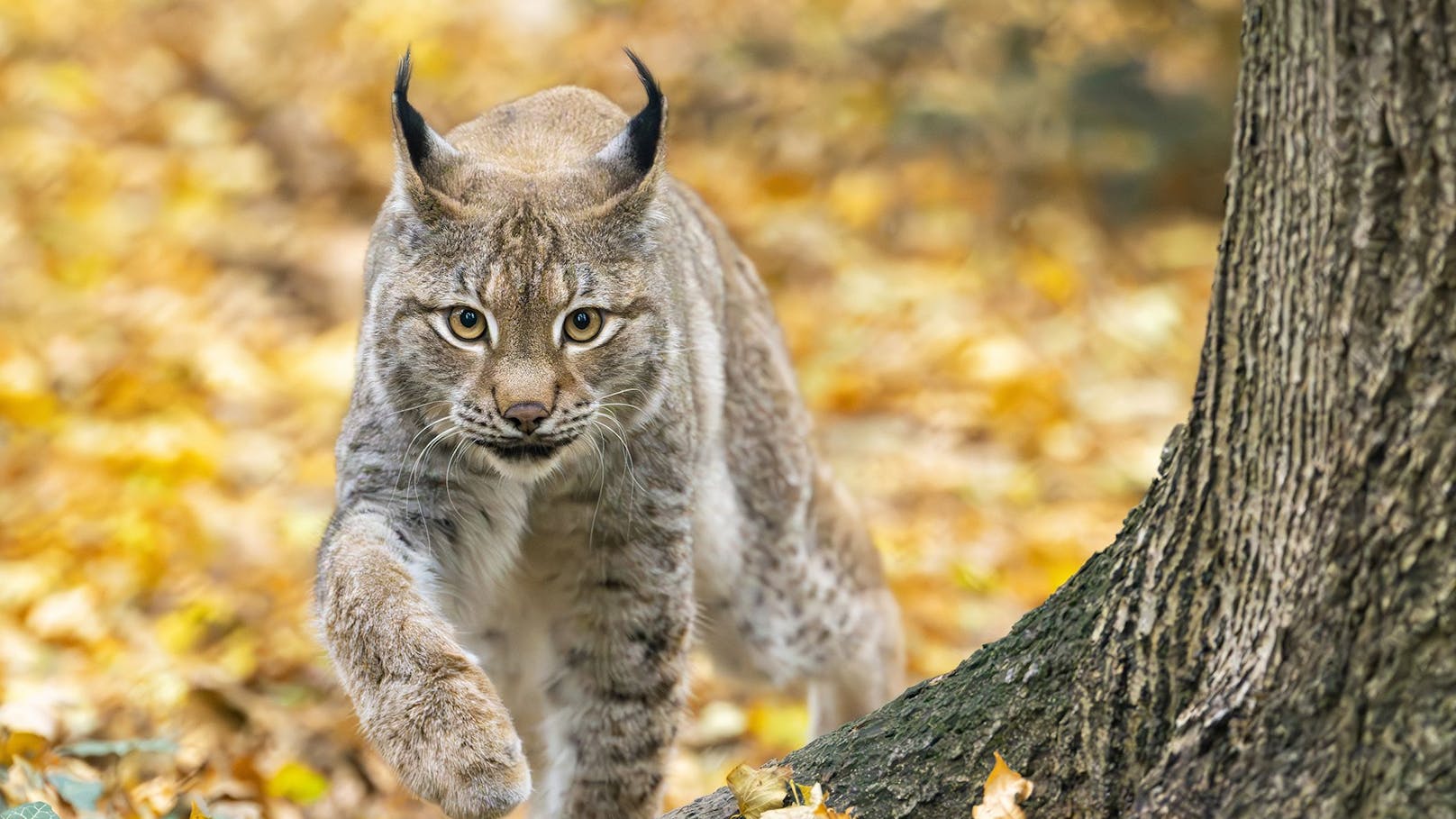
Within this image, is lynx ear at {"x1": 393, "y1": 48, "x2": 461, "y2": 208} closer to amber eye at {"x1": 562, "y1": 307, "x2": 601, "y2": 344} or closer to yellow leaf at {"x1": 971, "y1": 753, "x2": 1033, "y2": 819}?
amber eye at {"x1": 562, "y1": 307, "x2": 601, "y2": 344}

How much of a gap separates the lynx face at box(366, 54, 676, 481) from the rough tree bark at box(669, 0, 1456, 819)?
144 centimetres

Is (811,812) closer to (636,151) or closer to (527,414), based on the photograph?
(527,414)

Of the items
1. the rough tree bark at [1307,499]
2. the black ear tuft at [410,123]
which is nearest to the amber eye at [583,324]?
the black ear tuft at [410,123]

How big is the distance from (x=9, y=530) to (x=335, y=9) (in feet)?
18.5

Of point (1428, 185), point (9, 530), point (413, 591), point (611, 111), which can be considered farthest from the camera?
point (9, 530)

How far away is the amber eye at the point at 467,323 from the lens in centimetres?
360

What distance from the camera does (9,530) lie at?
231 inches

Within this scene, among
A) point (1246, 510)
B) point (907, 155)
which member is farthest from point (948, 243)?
point (1246, 510)

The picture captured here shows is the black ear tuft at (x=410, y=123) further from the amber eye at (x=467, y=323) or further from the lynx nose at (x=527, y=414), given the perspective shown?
the lynx nose at (x=527, y=414)

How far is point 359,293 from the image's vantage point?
7895mm

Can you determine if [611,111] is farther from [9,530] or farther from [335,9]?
[335,9]

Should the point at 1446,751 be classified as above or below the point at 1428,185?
below

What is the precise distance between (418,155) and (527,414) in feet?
2.35

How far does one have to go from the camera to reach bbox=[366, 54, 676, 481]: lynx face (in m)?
3.55
